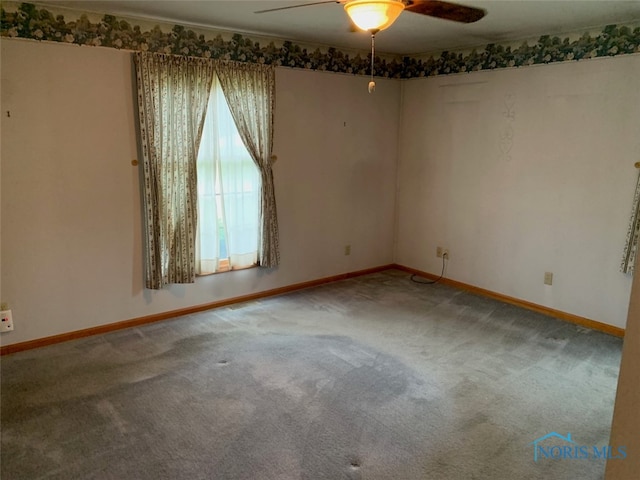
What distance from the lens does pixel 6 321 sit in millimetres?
3232

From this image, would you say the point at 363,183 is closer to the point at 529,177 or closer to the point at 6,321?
the point at 529,177

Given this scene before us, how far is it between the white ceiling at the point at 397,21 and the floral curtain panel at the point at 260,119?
0.35 m

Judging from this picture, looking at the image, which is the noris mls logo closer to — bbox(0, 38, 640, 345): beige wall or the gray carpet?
the gray carpet

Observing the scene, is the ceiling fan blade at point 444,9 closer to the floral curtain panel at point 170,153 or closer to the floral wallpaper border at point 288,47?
the floral wallpaper border at point 288,47

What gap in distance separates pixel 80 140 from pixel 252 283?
191cm

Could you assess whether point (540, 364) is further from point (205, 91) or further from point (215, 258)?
point (205, 91)

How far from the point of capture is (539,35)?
3.89 metres

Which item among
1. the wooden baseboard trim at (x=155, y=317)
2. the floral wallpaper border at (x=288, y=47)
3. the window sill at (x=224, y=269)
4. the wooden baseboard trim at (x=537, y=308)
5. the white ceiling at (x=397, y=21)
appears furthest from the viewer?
the window sill at (x=224, y=269)

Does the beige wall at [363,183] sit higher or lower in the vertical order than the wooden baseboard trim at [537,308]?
higher

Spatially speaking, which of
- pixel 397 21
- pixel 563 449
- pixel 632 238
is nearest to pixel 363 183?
pixel 397 21

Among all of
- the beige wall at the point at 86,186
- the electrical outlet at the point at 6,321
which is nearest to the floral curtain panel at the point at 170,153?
the beige wall at the point at 86,186

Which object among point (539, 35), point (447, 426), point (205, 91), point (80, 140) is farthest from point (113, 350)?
point (539, 35)

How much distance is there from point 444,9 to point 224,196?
94.5 inches

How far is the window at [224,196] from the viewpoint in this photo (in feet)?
12.8
